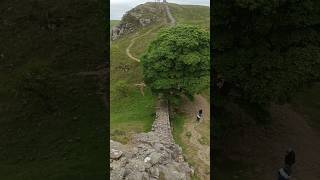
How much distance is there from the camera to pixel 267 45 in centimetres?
1773

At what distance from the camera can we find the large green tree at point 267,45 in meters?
17.1

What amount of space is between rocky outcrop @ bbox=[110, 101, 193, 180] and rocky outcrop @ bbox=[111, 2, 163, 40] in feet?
102

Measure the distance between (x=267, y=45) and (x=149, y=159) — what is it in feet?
20.8

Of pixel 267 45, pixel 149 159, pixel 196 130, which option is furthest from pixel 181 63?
pixel 149 159

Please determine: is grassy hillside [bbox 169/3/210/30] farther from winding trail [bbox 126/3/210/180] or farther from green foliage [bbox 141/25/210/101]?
green foliage [bbox 141/25/210/101]

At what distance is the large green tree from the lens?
1714 cm

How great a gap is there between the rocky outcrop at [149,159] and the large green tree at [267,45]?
3756mm

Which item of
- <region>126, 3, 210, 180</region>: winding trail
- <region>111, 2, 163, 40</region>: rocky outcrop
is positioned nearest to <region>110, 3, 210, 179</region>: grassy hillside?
<region>126, 3, 210, 180</region>: winding trail

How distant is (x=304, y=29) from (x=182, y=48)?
23.1 feet
